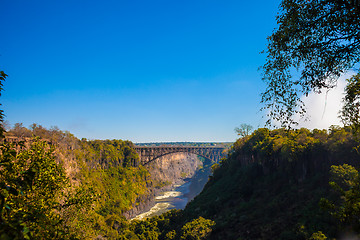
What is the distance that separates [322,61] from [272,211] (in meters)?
25.1

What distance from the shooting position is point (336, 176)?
882 inches

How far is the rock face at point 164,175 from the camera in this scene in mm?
80925

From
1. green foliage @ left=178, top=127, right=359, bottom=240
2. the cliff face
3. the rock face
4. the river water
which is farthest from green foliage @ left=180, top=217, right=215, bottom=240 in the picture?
the cliff face

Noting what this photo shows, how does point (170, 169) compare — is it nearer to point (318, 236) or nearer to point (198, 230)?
point (198, 230)

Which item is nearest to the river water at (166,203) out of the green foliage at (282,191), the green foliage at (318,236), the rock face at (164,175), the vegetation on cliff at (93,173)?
the rock face at (164,175)

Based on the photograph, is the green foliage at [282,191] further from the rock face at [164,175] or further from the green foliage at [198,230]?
the rock face at [164,175]

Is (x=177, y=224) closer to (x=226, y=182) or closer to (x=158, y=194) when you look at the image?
(x=226, y=182)

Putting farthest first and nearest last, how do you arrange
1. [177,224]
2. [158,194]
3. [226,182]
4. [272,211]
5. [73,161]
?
[158,194], [73,161], [226,182], [177,224], [272,211]

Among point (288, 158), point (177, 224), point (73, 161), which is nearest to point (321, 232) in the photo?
point (288, 158)

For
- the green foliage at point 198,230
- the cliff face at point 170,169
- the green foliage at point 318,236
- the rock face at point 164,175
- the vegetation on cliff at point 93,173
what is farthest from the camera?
the cliff face at point 170,169

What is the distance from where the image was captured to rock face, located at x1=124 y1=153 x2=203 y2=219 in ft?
266

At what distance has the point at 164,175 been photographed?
140 metres

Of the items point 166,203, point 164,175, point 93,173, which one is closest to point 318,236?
point 93,173

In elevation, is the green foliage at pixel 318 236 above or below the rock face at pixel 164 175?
above
